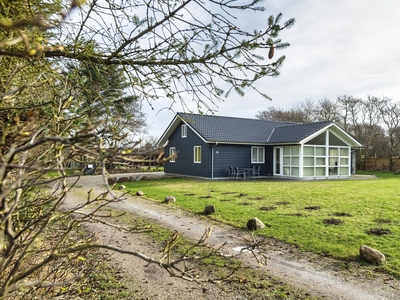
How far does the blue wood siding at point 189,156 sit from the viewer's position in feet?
69.9

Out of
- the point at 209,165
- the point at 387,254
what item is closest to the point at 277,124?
the point at 209,165

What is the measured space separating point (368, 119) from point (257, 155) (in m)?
19.1

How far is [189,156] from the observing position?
2320 cm

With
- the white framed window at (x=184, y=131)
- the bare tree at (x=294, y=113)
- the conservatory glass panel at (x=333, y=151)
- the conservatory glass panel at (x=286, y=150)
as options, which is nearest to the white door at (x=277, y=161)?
the conservatory glass panel at (x=286, y=150)

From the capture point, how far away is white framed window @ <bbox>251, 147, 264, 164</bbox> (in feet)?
73.9

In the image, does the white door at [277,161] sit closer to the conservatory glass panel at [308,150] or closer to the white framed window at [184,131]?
the conservatory glass panel at [308,150]

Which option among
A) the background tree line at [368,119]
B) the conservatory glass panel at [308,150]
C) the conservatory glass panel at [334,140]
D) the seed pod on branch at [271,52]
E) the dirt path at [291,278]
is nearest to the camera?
the seed pod on branch at [271,52]

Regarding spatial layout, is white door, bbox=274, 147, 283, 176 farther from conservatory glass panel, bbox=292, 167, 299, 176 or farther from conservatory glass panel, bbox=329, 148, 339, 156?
conservatory glass panel, bbox=329, 148, 339, 156

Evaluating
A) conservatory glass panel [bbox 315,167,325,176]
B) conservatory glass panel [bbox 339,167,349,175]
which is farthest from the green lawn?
conservatory glass panel [bbox 339,167,349,175]

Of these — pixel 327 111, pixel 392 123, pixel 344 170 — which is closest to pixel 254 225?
pixel 344 170

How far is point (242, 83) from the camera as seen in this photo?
335 centimetres

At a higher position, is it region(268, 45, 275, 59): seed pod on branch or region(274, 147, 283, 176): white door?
region(268, 45, 275, 59): seed pod on branch

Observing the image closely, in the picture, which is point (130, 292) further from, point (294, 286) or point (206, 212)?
point (206, 212)

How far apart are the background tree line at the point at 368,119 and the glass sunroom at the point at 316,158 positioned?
8318mm
